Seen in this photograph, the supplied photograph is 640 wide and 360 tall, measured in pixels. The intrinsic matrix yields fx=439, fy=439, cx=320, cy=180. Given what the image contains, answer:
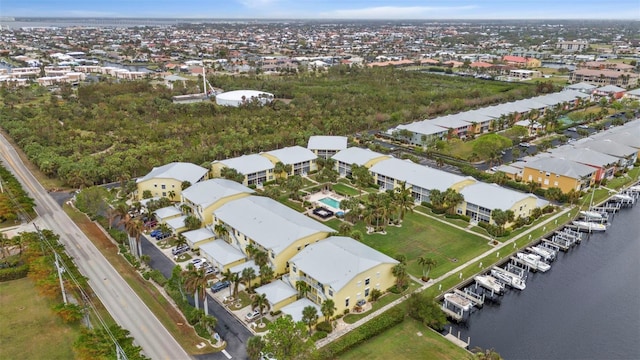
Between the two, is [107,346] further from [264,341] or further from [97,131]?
[97,131]

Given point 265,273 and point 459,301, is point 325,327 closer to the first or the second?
point 265,273

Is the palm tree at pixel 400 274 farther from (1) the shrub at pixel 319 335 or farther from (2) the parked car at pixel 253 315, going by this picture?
(2) the parked car at pixel 253 315

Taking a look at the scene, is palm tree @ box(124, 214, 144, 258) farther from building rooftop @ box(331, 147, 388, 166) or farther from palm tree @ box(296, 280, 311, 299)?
building rooftop @ box(331, 147, 388, 166)

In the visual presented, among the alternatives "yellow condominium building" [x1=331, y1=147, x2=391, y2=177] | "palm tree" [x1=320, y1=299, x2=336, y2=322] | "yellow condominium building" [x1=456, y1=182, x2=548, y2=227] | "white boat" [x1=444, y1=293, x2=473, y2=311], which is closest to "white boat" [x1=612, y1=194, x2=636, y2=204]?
"yellow condominium building" [x1=456, y1=182, x2=548, y2=227]

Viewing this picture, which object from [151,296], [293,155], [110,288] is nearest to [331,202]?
[293,155]

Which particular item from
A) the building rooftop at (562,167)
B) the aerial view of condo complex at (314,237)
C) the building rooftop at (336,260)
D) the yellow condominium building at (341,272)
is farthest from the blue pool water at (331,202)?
the building rooftop at (562,167)

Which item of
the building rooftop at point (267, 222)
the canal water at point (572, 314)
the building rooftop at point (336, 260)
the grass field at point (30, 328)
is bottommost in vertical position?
the canal water at point (572, 314)

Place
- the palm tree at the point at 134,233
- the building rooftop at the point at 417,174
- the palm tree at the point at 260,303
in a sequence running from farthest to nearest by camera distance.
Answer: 1. the building rooftop at the point at 417,174
2. the palm tree at the point at 134,233
3. the palm tree at the point at 260,303
